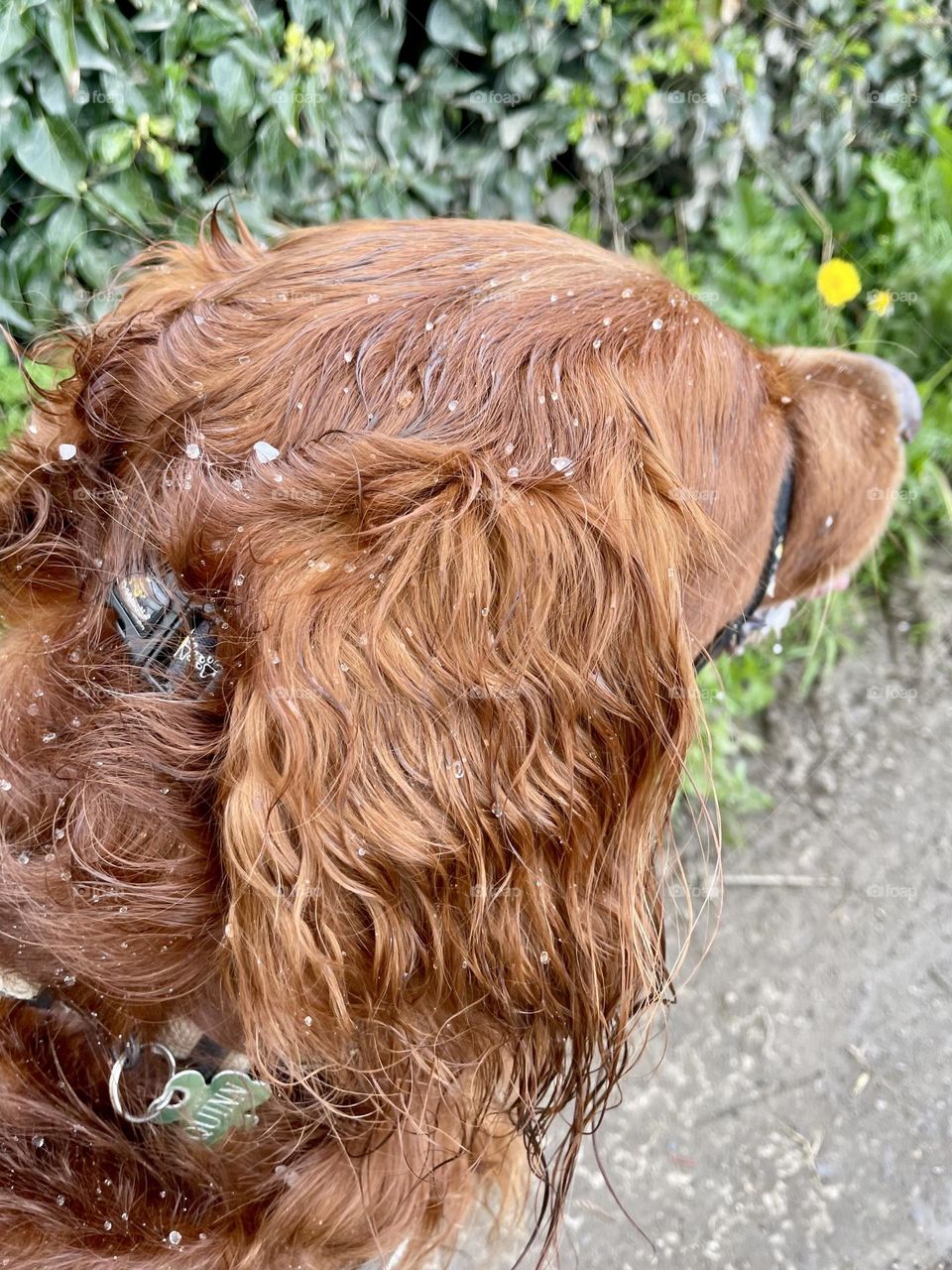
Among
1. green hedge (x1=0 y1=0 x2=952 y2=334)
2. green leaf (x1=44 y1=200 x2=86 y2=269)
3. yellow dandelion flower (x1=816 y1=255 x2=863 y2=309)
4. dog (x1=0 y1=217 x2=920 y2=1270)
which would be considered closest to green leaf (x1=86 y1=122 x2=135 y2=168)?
green hedge (x1=0 y1=0 x2=952 y2=334)

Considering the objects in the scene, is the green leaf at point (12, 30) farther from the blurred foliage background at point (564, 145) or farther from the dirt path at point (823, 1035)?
the dirt path at point (823, 1035)

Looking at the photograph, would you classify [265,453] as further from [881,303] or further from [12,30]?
[881,303]

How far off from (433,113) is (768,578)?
1.69 m

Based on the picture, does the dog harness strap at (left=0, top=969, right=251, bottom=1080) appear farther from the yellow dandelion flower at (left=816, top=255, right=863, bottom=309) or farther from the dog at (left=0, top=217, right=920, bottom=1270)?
the yellow dandelion flower at (left=816, top=255, right=863, bottom=309)

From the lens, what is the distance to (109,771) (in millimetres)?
1101

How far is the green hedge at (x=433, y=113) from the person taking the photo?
2064mm

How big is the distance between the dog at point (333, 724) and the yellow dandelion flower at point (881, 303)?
2046 millimetres

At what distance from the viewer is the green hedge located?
206 cm

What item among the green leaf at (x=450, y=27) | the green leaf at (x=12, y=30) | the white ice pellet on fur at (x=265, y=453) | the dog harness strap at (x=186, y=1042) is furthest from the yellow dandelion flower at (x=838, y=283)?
the dog harness strap at (x=186, y=1042)

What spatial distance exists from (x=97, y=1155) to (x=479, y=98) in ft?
8.71

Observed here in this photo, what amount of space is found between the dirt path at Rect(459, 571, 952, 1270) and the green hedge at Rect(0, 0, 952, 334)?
1701 millimetres

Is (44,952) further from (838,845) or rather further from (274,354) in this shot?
(838,845)

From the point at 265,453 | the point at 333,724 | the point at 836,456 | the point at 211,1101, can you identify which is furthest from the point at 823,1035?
the point at 265,453

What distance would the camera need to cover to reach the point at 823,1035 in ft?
8.84
